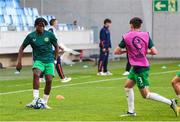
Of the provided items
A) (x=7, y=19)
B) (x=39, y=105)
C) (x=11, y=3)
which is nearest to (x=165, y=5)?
(x=11, y=3)

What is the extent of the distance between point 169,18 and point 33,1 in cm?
787

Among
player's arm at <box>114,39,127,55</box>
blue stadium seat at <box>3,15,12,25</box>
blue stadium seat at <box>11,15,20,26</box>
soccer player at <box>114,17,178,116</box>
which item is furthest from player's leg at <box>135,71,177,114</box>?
blue stadium seat at <box>11,15,20,26</box>

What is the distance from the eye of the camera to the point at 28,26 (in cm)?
3672

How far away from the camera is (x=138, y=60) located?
14.8 meters

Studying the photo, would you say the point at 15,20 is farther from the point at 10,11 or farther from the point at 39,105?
the point at 39,105

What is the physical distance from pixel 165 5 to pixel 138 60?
29.0 m

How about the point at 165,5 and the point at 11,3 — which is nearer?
the point at 11,3

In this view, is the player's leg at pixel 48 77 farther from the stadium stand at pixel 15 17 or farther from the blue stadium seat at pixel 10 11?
the blue stadium seat at pixel 10 11

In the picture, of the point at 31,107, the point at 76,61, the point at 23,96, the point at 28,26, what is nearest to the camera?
the point at 31,107

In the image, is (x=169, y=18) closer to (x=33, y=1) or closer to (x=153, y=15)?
(x=153, y=15)

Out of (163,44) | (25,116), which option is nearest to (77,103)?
(25,116)

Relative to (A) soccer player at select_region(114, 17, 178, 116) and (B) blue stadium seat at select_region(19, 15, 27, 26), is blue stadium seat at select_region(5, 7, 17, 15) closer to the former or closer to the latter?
(B) blue stadium seat at select_region(19, 15, 27, 26)

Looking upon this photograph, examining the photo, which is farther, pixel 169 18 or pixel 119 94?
pixel 169 18

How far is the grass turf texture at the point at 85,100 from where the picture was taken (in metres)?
14.7
